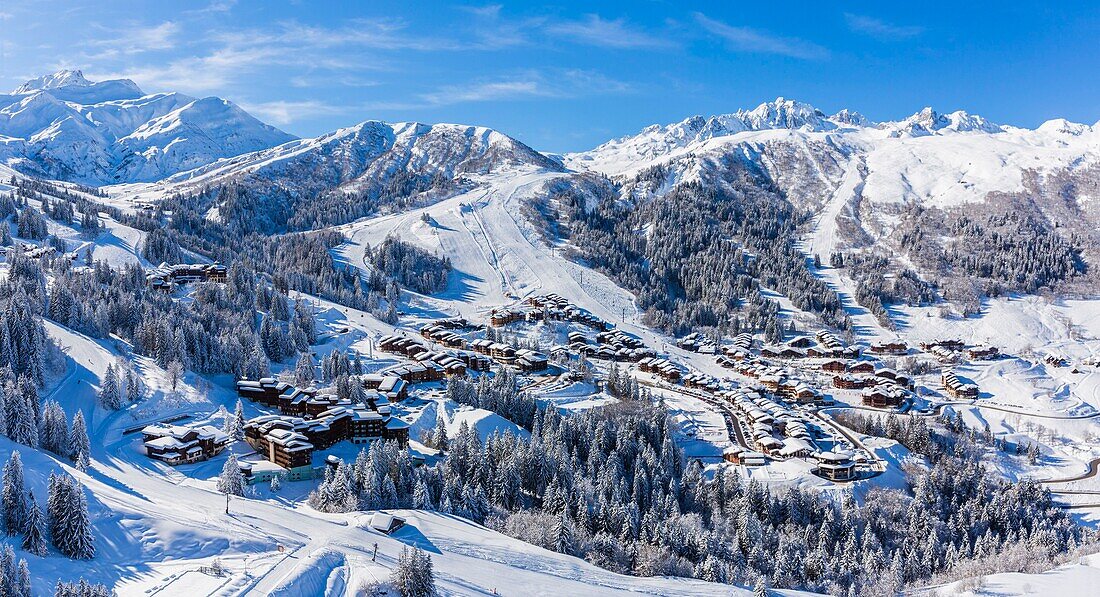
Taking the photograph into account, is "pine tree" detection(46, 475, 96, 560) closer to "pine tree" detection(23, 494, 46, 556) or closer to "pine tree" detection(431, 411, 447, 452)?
"pine tree" detection(23, 494, 46, 556)

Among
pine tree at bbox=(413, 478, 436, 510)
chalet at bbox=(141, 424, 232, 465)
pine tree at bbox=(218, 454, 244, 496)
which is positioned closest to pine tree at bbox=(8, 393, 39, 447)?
chalet at bbox=(141, 424, 232, 465)

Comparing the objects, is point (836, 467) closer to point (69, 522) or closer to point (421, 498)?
point (421, 498)

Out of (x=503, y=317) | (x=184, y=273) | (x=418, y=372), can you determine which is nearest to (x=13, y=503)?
(x=418, y=372)

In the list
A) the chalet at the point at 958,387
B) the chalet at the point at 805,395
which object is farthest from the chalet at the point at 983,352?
the chalet at the point at 805,395

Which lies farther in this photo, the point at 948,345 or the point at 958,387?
the point at 948,345

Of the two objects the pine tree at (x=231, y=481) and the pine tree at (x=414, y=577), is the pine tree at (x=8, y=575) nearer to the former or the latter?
the pine tree at (x=414, y=577)

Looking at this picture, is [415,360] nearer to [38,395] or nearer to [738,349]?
[38,395]
